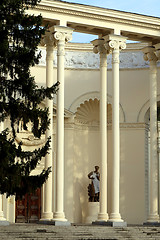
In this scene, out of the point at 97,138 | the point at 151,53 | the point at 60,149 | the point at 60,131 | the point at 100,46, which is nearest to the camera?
the point at 60,149

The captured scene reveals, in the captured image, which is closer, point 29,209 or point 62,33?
point 62,33

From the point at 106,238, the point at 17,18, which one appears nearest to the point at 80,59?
the point at 106,238

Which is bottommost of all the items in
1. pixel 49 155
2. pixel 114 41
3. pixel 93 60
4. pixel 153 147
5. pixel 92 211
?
pixel 92 211

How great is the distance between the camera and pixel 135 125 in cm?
3362

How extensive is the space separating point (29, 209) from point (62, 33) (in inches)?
418

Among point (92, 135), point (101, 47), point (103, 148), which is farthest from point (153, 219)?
point (101, 47)

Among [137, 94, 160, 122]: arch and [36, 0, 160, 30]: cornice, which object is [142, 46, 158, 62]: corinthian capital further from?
[137, 94, 160, 122]: arch

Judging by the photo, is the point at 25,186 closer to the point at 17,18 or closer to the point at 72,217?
the point at 17,18

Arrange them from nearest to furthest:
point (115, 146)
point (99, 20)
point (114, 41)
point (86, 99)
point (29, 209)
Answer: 1. point (115, 146)
2. point (99, 20)
3. point (114, 41)
4. point (29, 209)
5. point (86, 99)

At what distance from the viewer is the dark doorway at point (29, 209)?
3198 cm

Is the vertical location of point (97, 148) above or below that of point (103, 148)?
above

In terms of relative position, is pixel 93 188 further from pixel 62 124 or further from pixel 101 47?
pixel 101 47

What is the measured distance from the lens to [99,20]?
1080 inches

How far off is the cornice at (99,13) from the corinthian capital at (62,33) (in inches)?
28.9
